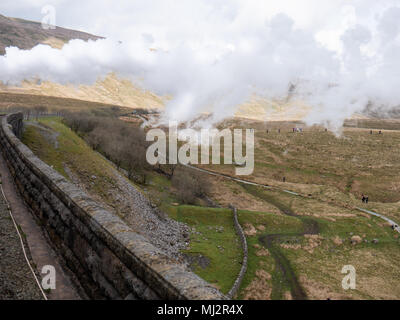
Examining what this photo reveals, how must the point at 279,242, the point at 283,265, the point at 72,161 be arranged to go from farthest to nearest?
the point at 279,242 < the point at 72,161 < the point at 283,265

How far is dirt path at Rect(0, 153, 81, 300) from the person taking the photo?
870 cm

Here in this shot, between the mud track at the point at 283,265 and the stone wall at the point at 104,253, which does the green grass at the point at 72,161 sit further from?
the stone wall at the point at 104,253

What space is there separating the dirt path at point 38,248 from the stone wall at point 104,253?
0.29m

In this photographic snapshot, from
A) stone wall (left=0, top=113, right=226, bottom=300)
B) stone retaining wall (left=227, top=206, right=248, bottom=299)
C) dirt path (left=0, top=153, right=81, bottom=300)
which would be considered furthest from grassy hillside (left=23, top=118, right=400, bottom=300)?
stone wall (left=0, top=113, right=226, bottom=300)

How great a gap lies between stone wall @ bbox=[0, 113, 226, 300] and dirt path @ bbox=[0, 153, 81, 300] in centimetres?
29

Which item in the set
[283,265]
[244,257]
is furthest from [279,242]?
[244,257]

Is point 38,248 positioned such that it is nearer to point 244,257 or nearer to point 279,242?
point 244,257

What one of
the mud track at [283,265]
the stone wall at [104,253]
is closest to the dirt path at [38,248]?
the stone wall at [104,253]

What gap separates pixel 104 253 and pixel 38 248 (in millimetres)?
3555

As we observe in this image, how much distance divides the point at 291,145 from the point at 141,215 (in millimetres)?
87164

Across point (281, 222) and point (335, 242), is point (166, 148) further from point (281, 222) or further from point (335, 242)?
point (335, 242)

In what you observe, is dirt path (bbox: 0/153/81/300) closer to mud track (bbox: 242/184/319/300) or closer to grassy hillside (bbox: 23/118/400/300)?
grassy hillside (bbox: 23/118/400/300)

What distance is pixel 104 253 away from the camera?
8.65 metres

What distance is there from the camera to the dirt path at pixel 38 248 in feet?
28.6
